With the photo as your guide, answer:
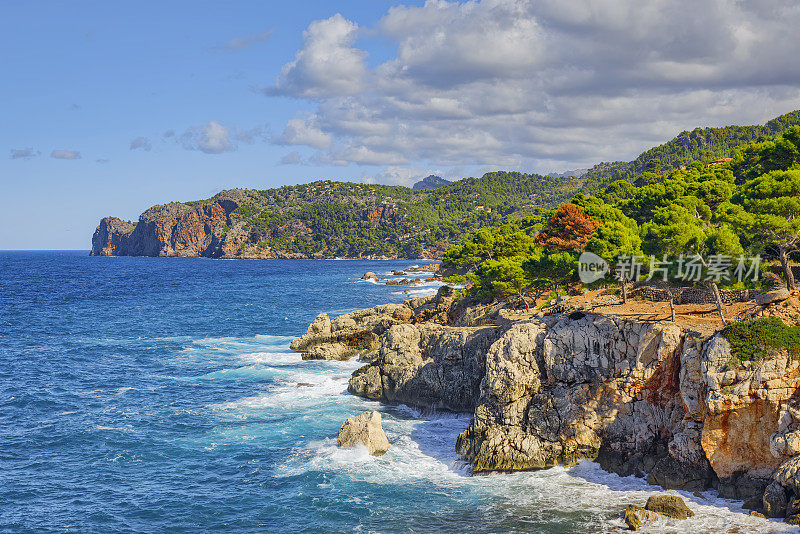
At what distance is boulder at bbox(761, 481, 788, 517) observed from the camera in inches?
901

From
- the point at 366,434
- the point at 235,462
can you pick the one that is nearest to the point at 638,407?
the point at 366,434

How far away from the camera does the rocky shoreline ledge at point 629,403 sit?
81.3ft

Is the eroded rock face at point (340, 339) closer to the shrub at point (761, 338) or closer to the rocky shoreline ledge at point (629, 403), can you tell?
the rocky shoreline ledge at point (629, 403)

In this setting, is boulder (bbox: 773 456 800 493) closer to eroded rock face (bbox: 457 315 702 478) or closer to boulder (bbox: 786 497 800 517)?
boulder (bbox: 786 497 800 517)

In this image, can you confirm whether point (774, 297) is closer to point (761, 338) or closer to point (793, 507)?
point (761, 338)

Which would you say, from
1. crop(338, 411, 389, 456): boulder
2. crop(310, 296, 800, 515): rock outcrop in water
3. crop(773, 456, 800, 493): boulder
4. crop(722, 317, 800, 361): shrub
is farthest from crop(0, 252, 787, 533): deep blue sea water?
crop(722, 317, 800, 361): shrub

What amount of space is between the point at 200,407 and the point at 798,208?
133 feet

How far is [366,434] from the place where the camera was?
1280 inches

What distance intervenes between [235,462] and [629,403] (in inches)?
855

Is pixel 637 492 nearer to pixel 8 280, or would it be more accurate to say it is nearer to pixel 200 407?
pixel 200 407

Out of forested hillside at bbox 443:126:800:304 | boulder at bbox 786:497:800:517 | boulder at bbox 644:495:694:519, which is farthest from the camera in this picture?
forested hillside at bbox 443:126:800:304

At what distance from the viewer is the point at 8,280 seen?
507 feet

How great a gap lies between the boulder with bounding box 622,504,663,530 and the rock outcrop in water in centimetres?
367

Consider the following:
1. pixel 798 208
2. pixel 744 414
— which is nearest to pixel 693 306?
pixel 798 208
